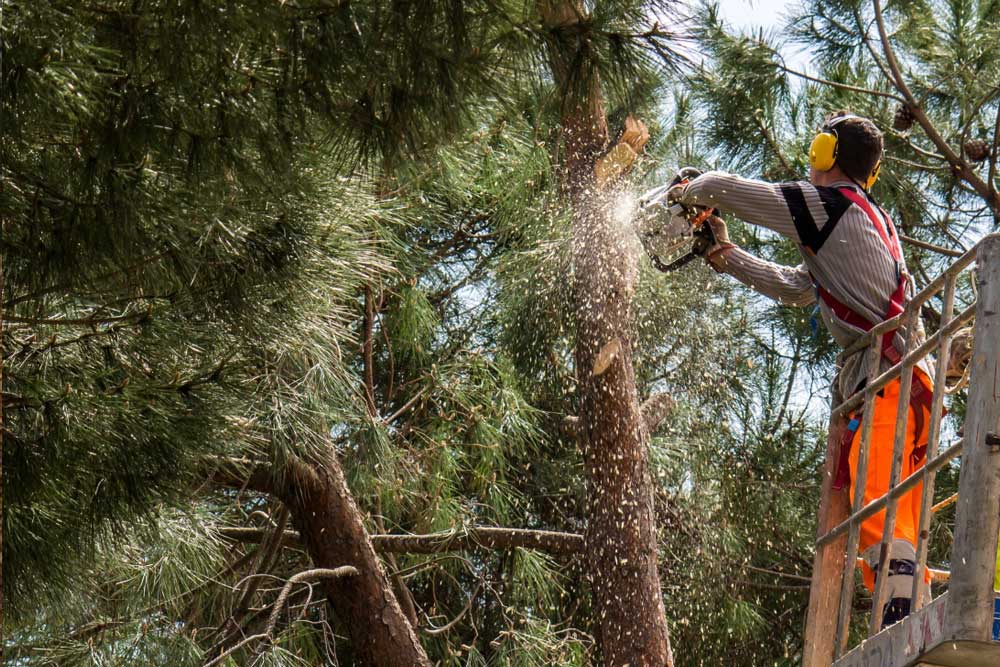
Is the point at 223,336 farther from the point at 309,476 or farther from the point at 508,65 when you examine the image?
the point at 309,476

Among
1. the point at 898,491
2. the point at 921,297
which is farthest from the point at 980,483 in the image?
the point at 921,297

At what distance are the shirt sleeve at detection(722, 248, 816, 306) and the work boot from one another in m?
0.94

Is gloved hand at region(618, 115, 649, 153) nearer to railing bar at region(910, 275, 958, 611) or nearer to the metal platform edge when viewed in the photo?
railing bar at region(910, 275, 958, 611)

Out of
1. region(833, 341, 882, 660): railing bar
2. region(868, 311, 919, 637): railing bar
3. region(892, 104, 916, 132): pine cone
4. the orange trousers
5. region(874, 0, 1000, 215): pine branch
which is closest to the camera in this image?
region(868, 311, 919, 637): railing bar

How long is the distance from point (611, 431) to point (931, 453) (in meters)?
3.67

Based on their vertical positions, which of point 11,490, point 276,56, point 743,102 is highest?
point 743,102

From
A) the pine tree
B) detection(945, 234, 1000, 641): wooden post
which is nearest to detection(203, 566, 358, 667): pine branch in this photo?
the pine tree

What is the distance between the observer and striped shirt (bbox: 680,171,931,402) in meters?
3.59

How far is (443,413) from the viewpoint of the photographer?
25.8ft

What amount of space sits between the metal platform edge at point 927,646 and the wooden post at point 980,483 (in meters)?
0.03

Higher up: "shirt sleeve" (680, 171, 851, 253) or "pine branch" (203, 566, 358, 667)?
"shirt sleeve" (680, 171, 851, 253)

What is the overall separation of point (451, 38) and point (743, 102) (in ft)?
15.2

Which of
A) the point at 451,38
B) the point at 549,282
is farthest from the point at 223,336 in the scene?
the point at 549,282

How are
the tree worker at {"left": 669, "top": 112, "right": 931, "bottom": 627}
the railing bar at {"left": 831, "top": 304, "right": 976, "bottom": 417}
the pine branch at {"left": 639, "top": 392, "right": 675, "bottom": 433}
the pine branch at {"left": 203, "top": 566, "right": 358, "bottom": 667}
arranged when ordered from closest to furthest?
the railing bar at {"left": 831, "top": 304, "right": 976, "bottom": 417}
the tree worker at {"left": 669, "top": 112, "right": 931, "bottom": 627}
the pine branch at {"left": 203, "top": 566, "right": 358, "bottom": 667}
the pine branch at {"left": 639, "top": 392, "right": 675, "bottom": 433}
